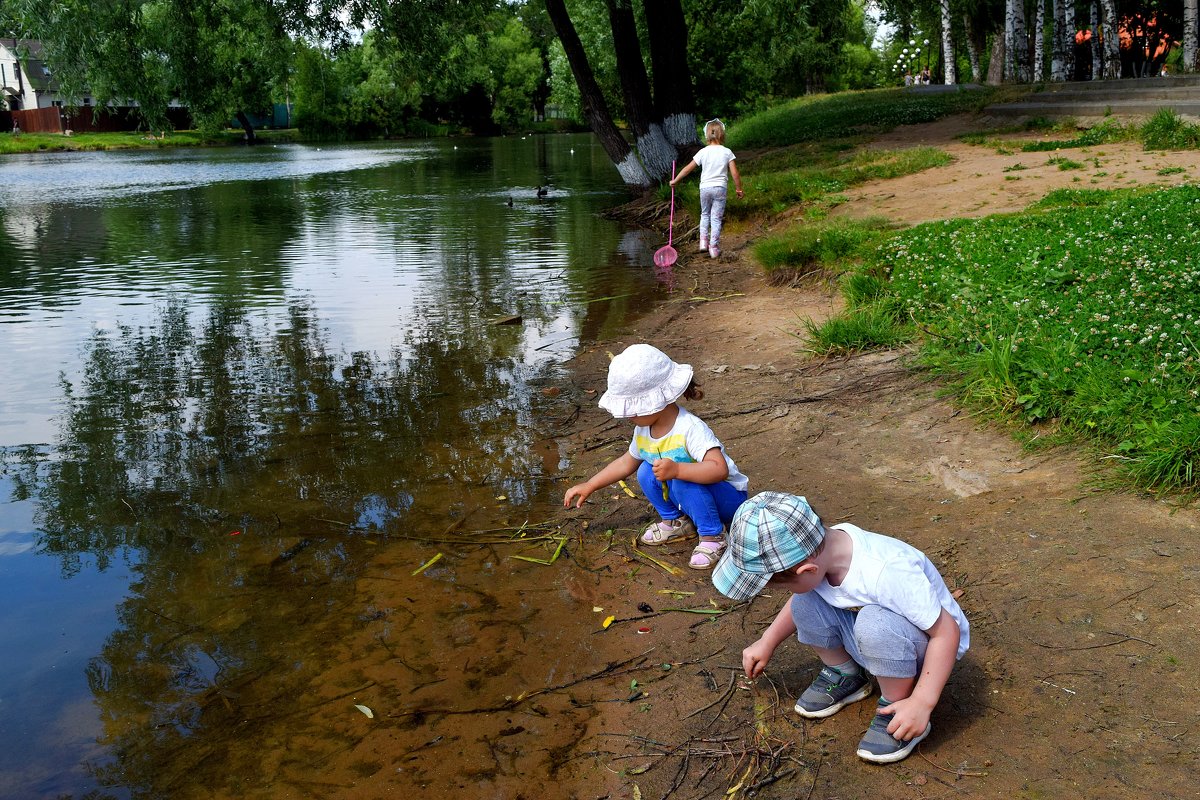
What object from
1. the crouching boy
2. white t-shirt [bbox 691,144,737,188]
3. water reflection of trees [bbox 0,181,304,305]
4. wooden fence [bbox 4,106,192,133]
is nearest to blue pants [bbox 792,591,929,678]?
the crouching boy

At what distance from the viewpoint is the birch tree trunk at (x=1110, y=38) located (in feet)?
73.2

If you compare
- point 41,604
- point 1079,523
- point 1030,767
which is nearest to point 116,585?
point 41,604

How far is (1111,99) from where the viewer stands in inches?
676

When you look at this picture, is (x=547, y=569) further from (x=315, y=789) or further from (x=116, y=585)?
(x=116, y=585)

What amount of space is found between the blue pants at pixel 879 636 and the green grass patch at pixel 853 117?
17934 mm

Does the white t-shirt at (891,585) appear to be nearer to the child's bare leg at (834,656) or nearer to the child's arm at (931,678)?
the child's arm at (931,678)

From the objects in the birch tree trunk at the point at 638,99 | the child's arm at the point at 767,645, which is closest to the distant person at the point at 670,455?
the child's arm at the point at 767,645

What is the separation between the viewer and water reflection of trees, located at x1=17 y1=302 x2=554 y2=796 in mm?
4102

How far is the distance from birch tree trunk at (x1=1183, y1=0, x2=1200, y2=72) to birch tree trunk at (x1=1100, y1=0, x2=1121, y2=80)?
185cm

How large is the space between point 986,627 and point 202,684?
319 cm

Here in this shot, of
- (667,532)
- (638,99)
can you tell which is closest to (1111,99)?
(638,99)

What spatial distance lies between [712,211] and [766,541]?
408 inches

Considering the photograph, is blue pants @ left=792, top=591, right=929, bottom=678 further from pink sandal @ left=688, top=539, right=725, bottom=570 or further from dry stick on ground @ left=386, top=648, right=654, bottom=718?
pink sandal @ left=688, top=539, right=725, bottom=570

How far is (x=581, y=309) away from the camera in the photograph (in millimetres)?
10844
